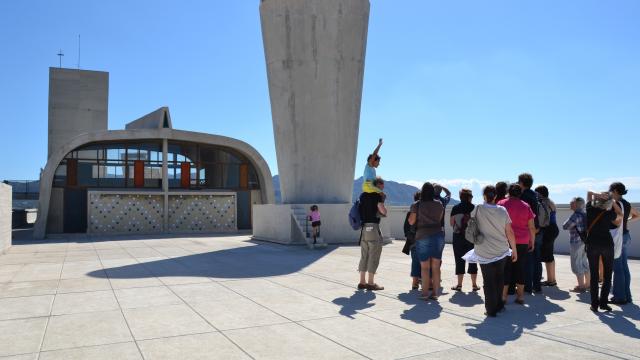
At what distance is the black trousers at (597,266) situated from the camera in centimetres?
593

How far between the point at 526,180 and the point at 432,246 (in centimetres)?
165

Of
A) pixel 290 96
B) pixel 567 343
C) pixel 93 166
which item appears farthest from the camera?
pixel 93 166

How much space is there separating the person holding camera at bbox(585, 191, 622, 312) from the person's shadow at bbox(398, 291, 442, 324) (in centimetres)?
181

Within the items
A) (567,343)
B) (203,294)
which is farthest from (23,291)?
(567,343)

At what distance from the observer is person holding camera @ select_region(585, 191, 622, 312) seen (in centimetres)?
602

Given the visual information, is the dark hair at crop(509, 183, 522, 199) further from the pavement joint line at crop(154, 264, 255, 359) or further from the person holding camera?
the pavement joint line at crop(154, 264, 255, 359)

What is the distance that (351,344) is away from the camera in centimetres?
458

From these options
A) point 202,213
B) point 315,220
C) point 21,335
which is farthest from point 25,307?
point 202,213

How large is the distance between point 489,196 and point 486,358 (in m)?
2.52

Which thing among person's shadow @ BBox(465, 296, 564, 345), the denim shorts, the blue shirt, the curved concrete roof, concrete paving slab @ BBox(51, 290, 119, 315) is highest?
the curved concrete roof

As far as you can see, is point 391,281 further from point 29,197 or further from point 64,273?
point 29,197

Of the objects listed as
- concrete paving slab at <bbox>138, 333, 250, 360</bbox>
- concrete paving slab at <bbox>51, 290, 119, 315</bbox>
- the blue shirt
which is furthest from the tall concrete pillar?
concrete paving slab at <bbox>138, 333, 250, 360</bbox>

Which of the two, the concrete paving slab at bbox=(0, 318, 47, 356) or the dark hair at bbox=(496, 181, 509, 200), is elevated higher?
the dark hair at bbox=(496, 181, 509, 200)

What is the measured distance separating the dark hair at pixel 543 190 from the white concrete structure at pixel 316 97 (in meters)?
8.05
